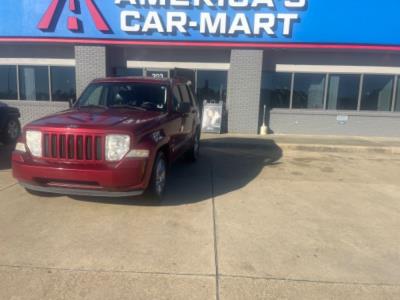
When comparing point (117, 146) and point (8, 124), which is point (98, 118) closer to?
point (117, 146)

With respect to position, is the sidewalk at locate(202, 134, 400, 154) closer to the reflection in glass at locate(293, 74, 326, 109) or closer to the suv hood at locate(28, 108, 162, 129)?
the reflection in glass at locate(293, 74, 326, 109)

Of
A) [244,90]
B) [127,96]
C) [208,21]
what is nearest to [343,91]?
[244,90]

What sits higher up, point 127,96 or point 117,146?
point 127,96

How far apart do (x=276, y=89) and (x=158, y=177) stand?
9045mm

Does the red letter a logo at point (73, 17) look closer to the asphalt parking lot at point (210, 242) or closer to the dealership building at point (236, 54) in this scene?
the dealership building at point (236, 54)

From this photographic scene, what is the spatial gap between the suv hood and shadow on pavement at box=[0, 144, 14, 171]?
2769mm

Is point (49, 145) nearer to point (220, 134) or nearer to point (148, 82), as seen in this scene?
point (148, 82)

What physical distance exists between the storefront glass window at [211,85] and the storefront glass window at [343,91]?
3.88 metres

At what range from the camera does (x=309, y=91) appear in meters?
13.5

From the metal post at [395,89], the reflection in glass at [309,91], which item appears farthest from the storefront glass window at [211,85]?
the metal post at [395,89]

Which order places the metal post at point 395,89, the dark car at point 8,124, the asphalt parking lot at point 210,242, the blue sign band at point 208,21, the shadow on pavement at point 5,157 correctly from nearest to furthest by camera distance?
1. the asphalt parking lot at point 210,242
2. the shadow on pavement at point 5,157
3. the dark car at point 8,124
4. the blue sign band at point 208,21
5. the metal post at point 395,89

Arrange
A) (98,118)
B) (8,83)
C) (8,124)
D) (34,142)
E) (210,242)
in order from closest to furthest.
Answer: (210,242), (34,142), (98,118), (8,124), (8,83)

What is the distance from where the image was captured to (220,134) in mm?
12820

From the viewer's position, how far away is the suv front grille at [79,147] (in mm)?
4766
